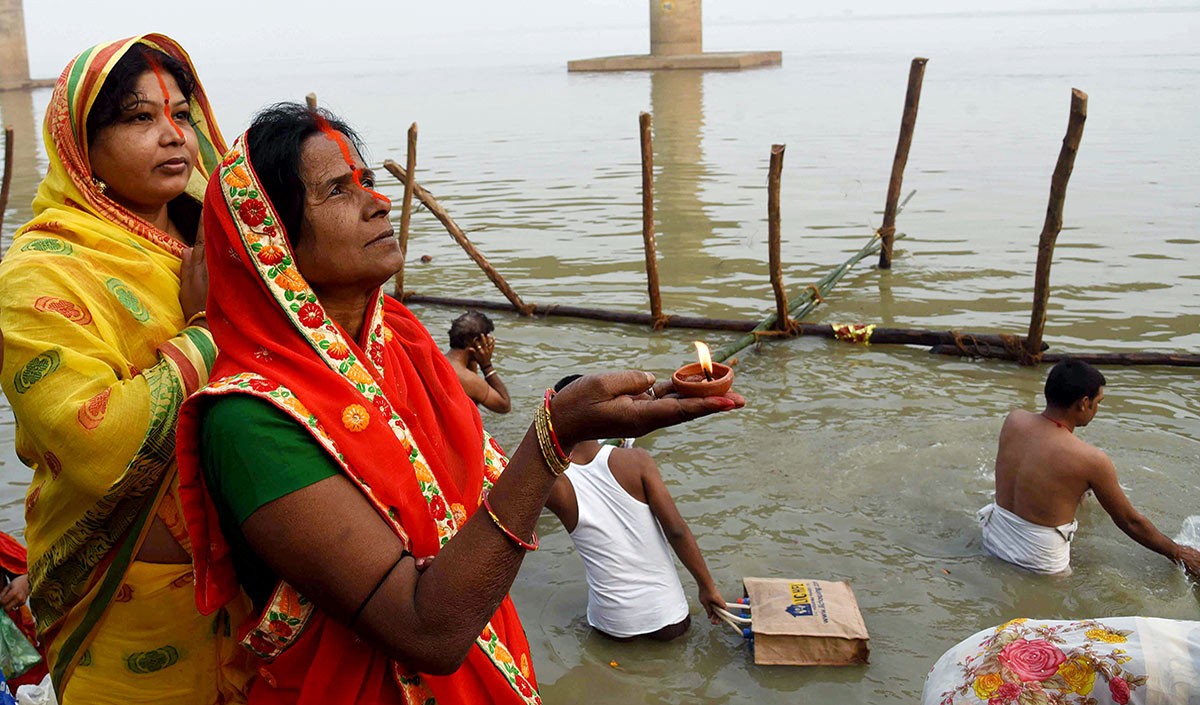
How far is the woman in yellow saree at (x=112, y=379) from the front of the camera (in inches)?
79.5

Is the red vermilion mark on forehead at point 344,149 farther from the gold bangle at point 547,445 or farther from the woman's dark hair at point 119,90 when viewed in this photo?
the woman's dark hair at point 119,90

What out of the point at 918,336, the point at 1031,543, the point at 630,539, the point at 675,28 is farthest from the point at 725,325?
the point at 675,28

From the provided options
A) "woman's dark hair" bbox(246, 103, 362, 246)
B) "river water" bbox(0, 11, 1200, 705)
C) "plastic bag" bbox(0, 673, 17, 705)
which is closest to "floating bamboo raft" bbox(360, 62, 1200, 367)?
"river water" bbox(0, 11, 1200, 705)

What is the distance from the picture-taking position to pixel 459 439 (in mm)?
1988

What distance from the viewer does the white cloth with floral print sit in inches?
79.5

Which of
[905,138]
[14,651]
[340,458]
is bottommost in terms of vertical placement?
[14,651]

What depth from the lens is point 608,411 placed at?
1.60 meters

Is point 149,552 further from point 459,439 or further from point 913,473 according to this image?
point 913,473

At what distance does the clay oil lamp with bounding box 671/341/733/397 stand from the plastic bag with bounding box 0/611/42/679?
104 inches

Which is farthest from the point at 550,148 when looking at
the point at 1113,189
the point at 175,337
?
the point at 175,337

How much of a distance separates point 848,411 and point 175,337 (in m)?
5.87

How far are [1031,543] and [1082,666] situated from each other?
314 centimetres

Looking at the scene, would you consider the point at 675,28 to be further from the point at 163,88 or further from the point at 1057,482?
the point at 163,88

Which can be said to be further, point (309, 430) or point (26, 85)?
point (26, 85)
